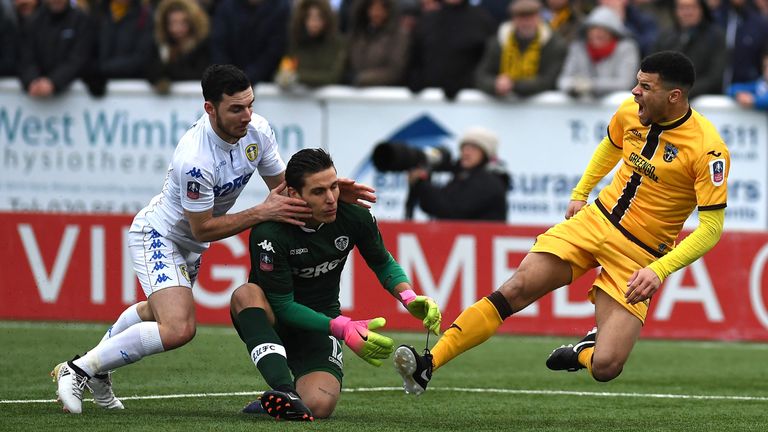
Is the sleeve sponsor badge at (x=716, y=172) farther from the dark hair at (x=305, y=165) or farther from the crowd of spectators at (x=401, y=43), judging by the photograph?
the crowd of spectators at (x=401, y=43)

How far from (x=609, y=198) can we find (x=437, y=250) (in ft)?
16.8

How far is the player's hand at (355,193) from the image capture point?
8414mm

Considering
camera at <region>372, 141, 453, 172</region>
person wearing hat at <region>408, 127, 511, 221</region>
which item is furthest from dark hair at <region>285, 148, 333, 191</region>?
person wearing hat at <region>408, 127, 511, 221</region>

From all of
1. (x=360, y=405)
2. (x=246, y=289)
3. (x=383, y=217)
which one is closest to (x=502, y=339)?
(x=383, y=217)

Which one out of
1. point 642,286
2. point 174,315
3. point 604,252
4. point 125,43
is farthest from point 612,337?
point 125,43

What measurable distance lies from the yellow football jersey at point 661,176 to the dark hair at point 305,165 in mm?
1860

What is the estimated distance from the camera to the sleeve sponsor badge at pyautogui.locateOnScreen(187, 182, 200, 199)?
8.36m

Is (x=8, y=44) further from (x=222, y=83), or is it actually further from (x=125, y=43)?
(x=222, y=83)

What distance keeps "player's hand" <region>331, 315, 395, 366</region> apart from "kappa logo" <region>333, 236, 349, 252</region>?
571 mm

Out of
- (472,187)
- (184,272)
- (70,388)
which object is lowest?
(472,187)

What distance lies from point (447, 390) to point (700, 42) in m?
6.42

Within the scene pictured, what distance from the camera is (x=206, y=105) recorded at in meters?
8.38

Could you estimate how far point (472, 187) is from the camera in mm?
14266

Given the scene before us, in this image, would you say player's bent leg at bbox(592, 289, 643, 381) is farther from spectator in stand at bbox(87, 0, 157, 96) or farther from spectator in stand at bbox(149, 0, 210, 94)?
spectator in stand at bbox(87, 0, 157, 96)
